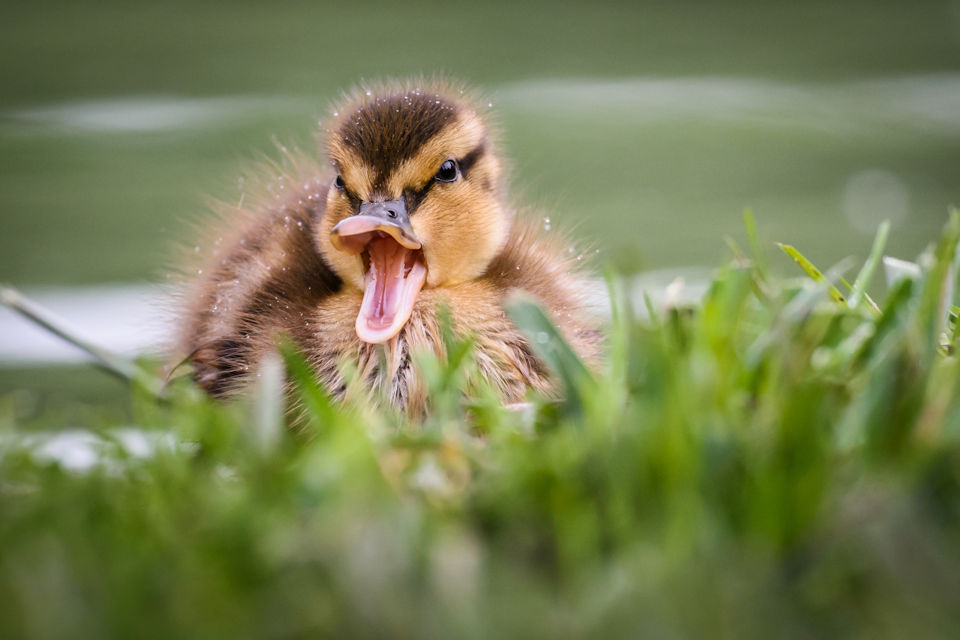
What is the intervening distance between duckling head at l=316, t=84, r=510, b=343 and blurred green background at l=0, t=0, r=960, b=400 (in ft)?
3.45

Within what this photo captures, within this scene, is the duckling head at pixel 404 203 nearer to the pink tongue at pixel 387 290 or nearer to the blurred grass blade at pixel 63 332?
the pink tongue at pixel 387 290

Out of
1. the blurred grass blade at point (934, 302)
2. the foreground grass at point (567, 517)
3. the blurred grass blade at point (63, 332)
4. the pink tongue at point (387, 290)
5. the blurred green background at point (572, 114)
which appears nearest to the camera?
the foreground grass at point (567, 517)

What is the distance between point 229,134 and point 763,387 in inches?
109

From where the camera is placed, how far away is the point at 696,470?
1.59ft

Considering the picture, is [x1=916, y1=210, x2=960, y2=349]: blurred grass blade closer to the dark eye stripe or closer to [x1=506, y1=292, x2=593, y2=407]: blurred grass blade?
[x1=506, y1=292, x2=593, y2=407]: blurred grass blade

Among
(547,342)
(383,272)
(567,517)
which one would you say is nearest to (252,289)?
(383,272)

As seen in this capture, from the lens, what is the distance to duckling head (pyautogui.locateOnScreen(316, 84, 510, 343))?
3.31 feet

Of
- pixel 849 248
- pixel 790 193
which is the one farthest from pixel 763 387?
pixel 790 193

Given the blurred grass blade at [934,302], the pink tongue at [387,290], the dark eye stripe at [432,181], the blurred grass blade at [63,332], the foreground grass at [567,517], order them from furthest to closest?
the dark eye stripe at [432,181] → the pink tongue at [387,290] → the blurred grass blade at [63,332] → the blurred grass blade at [934,302] → the foreground grass at [567,517]

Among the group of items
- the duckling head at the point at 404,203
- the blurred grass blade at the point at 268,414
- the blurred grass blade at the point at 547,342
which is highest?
the duckling head at the point at 404,203

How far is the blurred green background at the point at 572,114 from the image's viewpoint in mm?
2533

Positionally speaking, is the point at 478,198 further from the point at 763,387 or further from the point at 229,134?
the point at 229,134

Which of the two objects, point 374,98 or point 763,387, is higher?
point 374,98

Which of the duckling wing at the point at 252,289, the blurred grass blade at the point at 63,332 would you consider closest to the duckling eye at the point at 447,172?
the duckling wing at the point at 252,289
